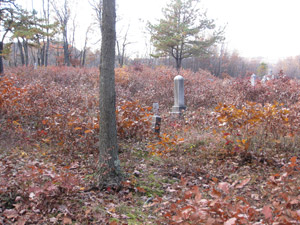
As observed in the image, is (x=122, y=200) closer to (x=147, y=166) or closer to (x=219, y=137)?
(x=147, y=166)

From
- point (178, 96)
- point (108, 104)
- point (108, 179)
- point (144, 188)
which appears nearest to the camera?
point (108, 104)

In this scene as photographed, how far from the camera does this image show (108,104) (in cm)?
355

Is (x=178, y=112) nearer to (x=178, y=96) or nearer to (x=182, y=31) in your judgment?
(x=178, y=96)

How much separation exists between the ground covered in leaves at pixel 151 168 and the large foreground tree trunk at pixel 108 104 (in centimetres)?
22

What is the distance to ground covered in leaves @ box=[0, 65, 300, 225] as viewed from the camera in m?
2.27

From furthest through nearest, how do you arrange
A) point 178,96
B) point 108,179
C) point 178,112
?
point 178,96
point 178,112
point 108,179

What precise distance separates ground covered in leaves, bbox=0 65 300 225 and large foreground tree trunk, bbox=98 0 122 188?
22 centimetres

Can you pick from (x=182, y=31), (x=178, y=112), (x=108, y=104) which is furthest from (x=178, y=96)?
(x=182, y=31)

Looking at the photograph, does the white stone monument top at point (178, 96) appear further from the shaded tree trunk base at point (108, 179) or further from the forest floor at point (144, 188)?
the shaded tree trunk base at point (108, 179)

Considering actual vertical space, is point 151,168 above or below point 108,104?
below

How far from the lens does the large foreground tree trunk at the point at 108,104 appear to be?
3.45 meters

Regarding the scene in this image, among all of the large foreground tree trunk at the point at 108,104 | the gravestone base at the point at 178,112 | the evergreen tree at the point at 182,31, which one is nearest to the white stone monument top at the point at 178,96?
the gravestone base at the point at 178,112

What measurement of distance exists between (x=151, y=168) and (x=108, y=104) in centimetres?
183

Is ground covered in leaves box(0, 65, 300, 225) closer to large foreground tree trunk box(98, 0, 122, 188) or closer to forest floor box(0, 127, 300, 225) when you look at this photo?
forest floor box(0, 127, 300, 225)
